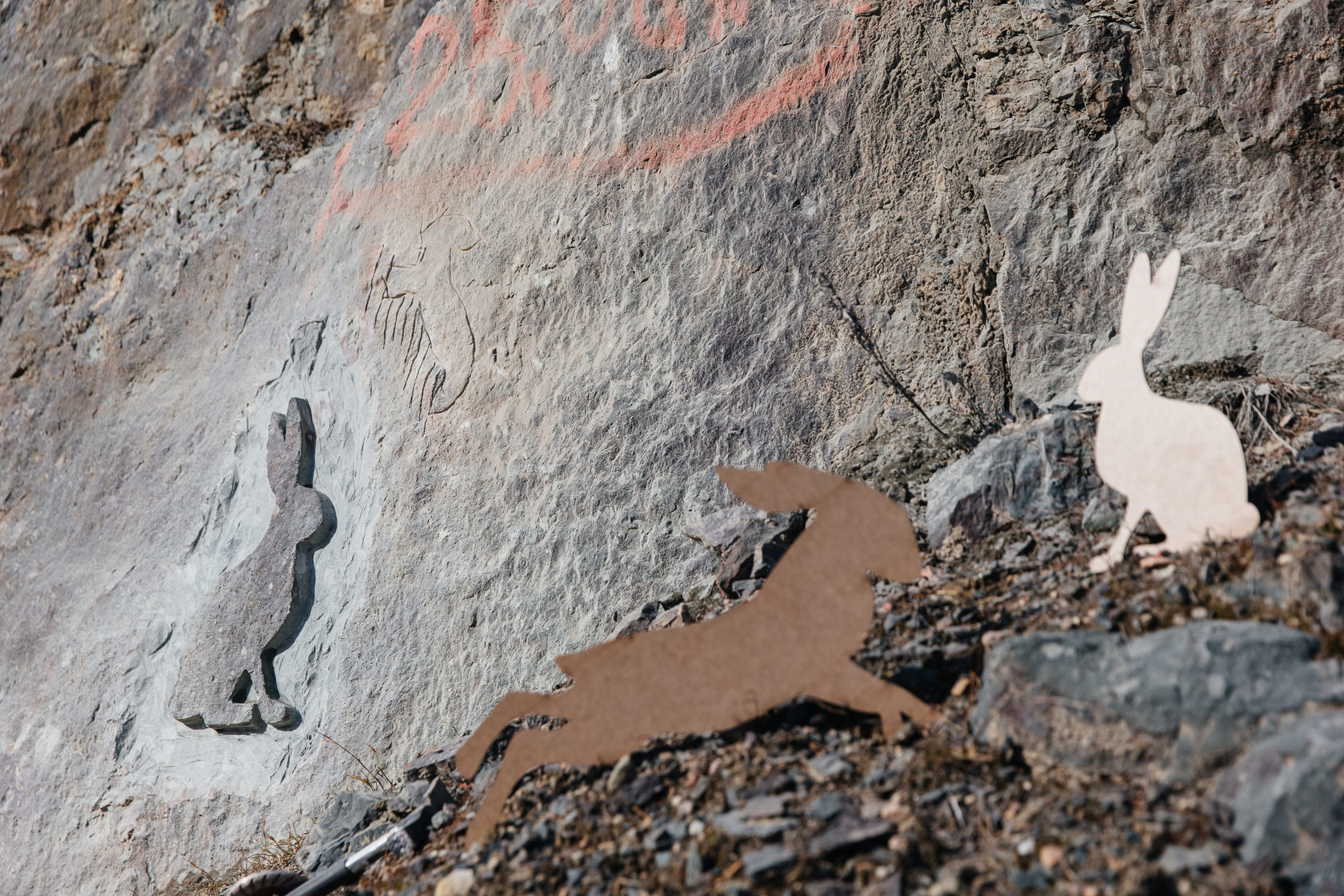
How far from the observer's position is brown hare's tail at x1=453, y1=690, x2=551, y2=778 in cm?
236

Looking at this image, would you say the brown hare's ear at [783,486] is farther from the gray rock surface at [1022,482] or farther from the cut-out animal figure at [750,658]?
the gray rock surface at [1022,482]

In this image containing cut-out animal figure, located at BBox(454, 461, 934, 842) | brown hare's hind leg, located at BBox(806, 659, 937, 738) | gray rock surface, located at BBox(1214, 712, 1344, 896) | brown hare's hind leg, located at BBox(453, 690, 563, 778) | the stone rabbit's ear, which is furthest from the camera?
the stone rabbit's ear

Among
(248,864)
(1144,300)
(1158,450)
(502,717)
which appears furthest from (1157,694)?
(248,864)

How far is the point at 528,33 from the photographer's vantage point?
455cm

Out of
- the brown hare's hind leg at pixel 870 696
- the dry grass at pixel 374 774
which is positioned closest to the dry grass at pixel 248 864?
the dry grass at pixel 374 774

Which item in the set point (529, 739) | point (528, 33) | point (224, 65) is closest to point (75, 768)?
point (529, 739)

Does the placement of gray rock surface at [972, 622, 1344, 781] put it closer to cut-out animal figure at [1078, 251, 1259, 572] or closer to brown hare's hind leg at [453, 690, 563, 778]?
cut-out animal figure at [1078, 251, 1259, 572]

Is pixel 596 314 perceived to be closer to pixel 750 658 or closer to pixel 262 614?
pixel 262 614

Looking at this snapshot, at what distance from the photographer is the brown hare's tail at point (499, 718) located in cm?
236

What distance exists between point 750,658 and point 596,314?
2.02 meters

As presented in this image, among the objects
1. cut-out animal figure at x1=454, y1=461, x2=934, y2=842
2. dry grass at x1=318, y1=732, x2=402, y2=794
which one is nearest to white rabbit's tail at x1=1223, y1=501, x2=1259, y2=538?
cut-out animal figure at x1=454, y1=461, x2=934, y2=842

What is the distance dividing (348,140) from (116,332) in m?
2.07

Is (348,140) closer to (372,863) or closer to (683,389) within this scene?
(683,389)

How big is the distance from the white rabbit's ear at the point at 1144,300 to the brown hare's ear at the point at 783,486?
836 millimetres
